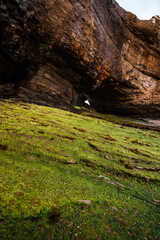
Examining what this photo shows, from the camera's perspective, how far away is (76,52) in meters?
24.1

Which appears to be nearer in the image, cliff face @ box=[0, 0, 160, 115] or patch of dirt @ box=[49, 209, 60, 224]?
patch of dirt @ box=[49, 209, 60, 224]

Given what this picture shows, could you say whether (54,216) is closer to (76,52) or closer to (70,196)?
(70,196)

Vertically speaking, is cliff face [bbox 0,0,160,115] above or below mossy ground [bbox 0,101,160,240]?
above

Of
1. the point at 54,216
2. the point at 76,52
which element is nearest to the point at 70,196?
the point at 54,216

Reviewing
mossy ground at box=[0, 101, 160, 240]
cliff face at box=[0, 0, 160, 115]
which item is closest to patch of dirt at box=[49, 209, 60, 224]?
mossy ground at box=[0, 101, 160, 240]

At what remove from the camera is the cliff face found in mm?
18641

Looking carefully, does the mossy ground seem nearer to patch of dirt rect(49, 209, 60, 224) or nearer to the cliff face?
patch of dirt rect(49, 209, 60, 224)

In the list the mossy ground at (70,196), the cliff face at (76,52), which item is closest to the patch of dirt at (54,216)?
the mossy ground at (70,196)

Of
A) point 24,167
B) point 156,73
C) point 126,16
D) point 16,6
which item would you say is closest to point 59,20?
point 16,6

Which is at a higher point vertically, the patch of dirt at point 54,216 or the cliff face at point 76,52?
the cliff face at point 76,52

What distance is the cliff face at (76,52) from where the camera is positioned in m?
18.6

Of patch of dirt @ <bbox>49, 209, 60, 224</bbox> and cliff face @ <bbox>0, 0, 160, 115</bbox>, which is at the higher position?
cliff face @ <bbox>0, 0, 160, 115</bbox>

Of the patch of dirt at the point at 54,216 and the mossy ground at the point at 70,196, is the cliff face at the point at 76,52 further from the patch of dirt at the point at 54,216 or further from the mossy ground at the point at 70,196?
the patch of dirt at the point at 54,216

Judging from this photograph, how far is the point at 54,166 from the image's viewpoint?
362 centimetres
